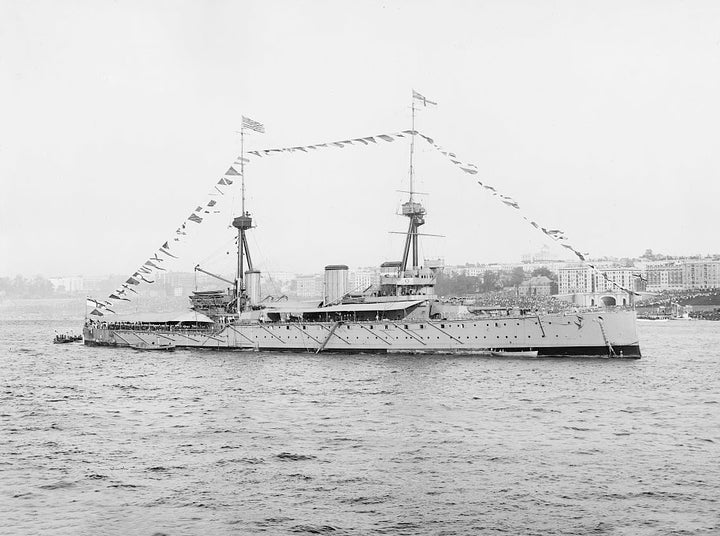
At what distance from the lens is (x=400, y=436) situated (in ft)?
78.6

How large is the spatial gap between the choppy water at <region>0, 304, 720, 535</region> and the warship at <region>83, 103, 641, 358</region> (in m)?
3.92

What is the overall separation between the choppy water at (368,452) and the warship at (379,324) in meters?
3.92

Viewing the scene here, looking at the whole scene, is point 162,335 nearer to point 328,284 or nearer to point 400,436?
point 328,284

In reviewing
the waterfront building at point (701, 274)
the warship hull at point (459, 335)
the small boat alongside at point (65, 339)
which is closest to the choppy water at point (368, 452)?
the warship hull at point (459, 335)

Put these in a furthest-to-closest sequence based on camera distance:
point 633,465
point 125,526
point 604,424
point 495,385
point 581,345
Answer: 1. point 581,345
2. point 495,385
3. point 604,424
4. point 633,465
5. point 125,526

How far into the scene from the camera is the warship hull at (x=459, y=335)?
43688 millimetres

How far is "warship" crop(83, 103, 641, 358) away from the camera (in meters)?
44.0

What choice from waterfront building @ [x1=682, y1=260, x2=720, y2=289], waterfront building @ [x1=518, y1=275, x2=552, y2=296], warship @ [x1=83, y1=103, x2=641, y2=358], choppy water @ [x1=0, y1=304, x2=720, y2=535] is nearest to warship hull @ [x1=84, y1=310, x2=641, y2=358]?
warship @ [x1=83, y1=103, x2=641, y2=358]


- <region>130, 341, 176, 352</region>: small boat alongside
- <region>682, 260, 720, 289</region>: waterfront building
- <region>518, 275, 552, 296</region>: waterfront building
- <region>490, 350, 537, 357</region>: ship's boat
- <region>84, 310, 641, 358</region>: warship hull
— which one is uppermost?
<region>682, 260, 720, 289</region>: waterfront building

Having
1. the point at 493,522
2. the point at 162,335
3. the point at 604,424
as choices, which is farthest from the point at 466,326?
the point at 493,522

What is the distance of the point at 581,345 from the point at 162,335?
98.4 ft

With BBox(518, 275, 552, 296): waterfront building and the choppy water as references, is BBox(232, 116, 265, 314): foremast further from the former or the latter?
BBox(518, 275, 552, 296): waterfront building

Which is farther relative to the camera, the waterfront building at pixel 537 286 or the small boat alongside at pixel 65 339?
the waterfront building at pixel 537 286

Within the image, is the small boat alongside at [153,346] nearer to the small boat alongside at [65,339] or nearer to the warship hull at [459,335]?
the warship hull at [459,335]
